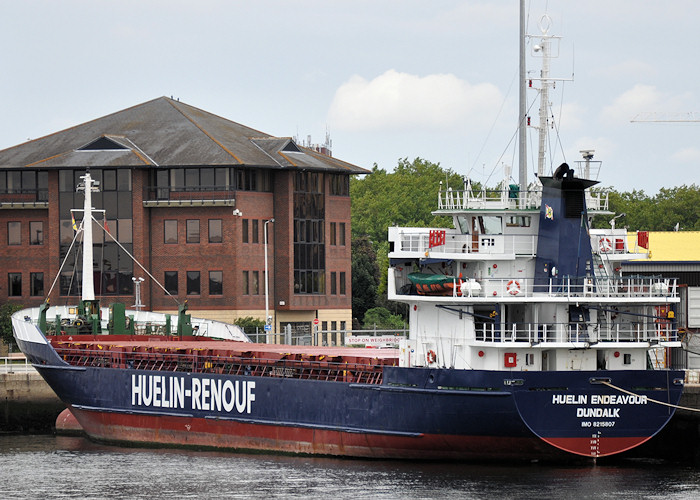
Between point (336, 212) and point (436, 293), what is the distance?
4211cm

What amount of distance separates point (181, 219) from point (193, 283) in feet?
11.4

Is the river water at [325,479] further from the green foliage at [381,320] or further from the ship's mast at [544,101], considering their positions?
the green foliage at [381,320]

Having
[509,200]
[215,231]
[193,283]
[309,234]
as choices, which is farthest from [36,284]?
[509,200]

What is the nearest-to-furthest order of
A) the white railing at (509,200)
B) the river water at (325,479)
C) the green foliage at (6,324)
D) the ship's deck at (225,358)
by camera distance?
the river water at (325,479)
the white railing at (509,200)
the ship's deck at (225,358)
the green foliage at (6,324)

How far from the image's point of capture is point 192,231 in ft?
259

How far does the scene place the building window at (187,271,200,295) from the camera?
78.8 metres

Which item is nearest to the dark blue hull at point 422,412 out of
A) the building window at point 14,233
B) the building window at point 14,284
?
the building window at point 14,284

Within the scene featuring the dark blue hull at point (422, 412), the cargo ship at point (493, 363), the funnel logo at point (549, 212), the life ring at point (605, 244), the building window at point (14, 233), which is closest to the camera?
the dark blue hull at point (422, 412)

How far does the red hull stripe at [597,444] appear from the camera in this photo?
4025 centimetres

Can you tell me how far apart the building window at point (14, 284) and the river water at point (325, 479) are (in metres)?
36.5

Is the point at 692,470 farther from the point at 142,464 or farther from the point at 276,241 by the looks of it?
the point at 276,241

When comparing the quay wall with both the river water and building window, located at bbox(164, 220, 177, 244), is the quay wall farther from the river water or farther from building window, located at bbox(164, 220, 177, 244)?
building window, located at bbox(164, 220, 177, 244)

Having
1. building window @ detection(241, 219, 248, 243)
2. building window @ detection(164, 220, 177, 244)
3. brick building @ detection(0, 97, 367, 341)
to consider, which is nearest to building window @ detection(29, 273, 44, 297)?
brick building @ detection(0, 97, 367, 341)

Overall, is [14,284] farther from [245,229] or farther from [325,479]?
[325,479]
